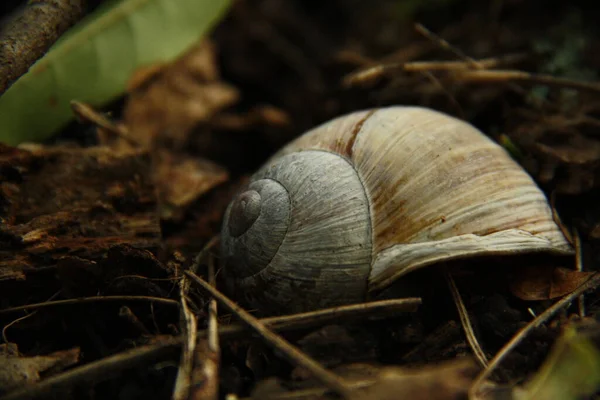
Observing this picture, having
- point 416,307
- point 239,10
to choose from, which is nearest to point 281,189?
point 416,307

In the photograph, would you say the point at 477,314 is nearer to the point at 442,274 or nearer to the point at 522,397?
the point at 442,274

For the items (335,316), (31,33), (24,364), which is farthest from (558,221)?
(31,33)

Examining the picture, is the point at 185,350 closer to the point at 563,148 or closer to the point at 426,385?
the point at 426,385

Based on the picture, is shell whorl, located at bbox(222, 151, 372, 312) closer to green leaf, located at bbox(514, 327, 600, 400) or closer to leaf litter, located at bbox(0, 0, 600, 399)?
leaf litter, located at bbox(0, 0, 600, 399)

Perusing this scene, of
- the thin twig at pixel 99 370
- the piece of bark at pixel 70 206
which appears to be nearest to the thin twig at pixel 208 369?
the thin twig at pixel 99 370

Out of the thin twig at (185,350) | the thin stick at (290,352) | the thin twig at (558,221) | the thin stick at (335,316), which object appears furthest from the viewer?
the thin twig at (558,221)

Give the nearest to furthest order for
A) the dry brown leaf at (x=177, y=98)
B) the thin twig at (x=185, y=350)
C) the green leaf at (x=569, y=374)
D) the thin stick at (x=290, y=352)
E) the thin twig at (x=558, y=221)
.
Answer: the green leaf at (x=569, y=374) → the thin stick at (x=290, y=352) → the thin twig at (x=185, y=350) → the thin twig at (x=558, y=221) → the dry brown leaf at (x=177, y=98)

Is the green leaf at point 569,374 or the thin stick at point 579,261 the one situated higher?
the green leaf at point 569,374

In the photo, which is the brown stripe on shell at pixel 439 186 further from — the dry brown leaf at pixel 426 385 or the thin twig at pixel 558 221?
the dry brown leaf at pixel 426 385

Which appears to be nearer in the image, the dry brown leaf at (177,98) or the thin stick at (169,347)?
the thin stick at (169,347)
